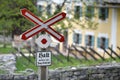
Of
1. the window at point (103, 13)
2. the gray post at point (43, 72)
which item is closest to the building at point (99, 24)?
the window at point (103, 13)

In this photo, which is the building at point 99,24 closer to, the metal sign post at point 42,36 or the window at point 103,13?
the window at point 103,13

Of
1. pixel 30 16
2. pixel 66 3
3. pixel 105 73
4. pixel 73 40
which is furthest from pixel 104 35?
pixel 30 16

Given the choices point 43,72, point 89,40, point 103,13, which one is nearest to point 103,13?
point 103,13

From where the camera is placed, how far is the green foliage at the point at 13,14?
20256 millimetres

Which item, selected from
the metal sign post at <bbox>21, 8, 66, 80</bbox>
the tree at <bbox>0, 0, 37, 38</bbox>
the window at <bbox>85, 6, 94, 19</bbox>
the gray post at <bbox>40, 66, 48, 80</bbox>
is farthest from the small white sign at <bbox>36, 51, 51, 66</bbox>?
the window at <bbox>85, 6, 94, 19</bbox>

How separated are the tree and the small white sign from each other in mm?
11486

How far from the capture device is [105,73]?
1180 cm

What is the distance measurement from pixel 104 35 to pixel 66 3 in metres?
8.50

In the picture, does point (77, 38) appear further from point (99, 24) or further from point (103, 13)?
point (103, 13)

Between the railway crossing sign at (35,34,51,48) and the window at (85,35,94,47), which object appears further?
the window at (85,35,94,47)

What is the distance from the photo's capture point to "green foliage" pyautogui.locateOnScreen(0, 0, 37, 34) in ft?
66.5

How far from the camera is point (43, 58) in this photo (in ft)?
27.9

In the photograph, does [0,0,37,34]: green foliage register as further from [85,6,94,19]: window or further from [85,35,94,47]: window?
[85,35,94,47]: window

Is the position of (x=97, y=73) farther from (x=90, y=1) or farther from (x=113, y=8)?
(x=113, y=8)
